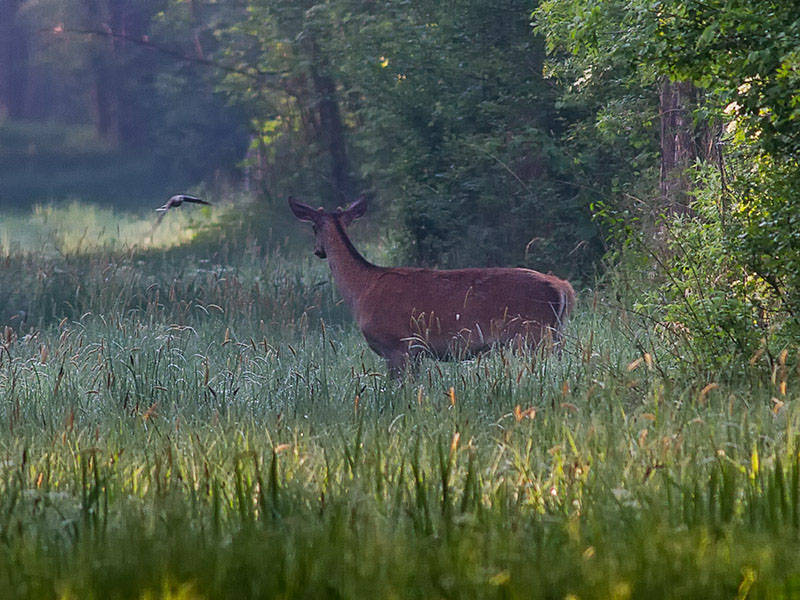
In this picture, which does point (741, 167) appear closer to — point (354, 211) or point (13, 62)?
point (354, 211)

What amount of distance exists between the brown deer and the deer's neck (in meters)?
0.23

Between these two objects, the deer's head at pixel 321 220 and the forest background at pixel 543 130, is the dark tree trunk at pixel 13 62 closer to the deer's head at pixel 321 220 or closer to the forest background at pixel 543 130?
the forest background at pixel 543 130

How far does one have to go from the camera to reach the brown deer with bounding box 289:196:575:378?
8.43 metres

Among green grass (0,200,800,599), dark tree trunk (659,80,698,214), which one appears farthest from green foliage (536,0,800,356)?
dark tree trunk (659,80,698,214)

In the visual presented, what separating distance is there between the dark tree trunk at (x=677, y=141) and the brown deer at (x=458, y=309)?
231cm

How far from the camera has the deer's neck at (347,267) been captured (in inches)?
356

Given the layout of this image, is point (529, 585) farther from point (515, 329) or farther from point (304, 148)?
point (304, 148)

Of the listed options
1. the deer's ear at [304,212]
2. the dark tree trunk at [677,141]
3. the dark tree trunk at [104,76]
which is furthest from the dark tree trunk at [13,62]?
the deer's ear at [304,212]

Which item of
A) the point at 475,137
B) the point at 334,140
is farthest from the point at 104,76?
the point at 475,137

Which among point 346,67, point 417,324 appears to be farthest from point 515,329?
point 346,67

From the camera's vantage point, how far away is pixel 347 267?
9.14 meters

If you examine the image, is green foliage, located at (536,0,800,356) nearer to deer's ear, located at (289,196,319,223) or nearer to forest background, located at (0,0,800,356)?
forest background, located at (0,0,800,356)

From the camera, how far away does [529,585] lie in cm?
290

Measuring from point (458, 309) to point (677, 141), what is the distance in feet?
11.9
